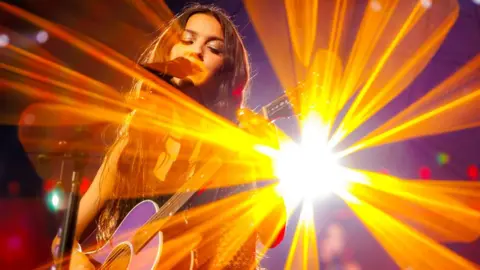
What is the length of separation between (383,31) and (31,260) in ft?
8.65

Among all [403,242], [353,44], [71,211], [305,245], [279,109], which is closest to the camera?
[71,211]

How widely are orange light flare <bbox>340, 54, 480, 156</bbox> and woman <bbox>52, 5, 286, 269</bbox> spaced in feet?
3.14

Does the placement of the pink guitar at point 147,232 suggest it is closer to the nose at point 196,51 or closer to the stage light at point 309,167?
the stage light at point 309,167

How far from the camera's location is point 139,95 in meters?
2.28

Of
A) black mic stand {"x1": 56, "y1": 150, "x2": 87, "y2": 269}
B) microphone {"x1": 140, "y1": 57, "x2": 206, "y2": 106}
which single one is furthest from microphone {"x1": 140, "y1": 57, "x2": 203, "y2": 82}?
black mic stand {"x1": 56, "y1": 150, "x2": 87, "y2": 269}

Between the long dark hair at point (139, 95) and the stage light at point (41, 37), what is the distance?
2.70 ft

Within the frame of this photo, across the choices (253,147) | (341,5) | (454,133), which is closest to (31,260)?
(253,147)

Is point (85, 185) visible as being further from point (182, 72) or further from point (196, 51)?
point (196, 51)

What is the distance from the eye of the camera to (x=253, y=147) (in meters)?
2.04

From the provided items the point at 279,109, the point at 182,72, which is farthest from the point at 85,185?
the point at 279,109

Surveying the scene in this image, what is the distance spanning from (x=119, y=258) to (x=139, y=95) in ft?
2.87

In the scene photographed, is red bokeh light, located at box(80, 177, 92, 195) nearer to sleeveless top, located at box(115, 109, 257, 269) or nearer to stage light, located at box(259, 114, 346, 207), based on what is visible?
sleeveless top, located at box(115, 109, 257, 269)

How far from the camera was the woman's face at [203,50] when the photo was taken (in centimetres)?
220

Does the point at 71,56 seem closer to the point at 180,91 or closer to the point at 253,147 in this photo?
the point at 180,91
